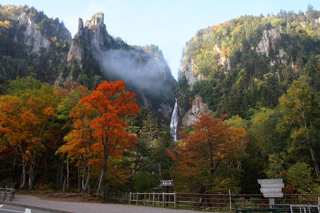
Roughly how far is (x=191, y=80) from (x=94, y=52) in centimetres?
5087

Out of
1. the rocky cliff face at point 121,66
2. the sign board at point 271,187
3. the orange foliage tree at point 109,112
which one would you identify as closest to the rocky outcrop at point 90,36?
the rocky cliff face at point 121,66

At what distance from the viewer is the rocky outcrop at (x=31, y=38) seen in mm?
92175

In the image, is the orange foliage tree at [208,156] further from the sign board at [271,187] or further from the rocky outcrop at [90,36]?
the rocky outcrop at [90,36]

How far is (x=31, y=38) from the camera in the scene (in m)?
93.8

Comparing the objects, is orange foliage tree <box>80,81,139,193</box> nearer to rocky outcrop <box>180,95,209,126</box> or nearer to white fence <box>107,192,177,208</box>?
white fence <box>107,192,177,208</box>

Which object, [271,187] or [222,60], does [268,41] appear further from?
[271,187]

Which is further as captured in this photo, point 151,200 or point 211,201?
point 211,201

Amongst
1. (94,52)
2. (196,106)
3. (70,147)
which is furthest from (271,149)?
(94,52)

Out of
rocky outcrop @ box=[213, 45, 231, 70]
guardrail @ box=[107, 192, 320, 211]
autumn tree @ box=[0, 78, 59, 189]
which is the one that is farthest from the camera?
rocky outcrop @ box=[213, 45, 231, 70]

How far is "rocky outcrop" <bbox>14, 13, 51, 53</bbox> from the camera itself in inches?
3629

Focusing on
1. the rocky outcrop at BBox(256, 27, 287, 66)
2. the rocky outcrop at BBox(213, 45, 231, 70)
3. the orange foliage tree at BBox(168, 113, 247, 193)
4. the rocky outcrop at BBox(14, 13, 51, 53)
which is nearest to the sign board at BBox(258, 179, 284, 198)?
the orange foliage tree at BBox(168, 113, 247, 193)

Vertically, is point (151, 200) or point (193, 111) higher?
point (193, 111)

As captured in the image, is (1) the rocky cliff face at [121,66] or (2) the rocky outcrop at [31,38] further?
(2) the rocky outcrop at [31,38]

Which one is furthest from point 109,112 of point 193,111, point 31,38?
point 31,38
